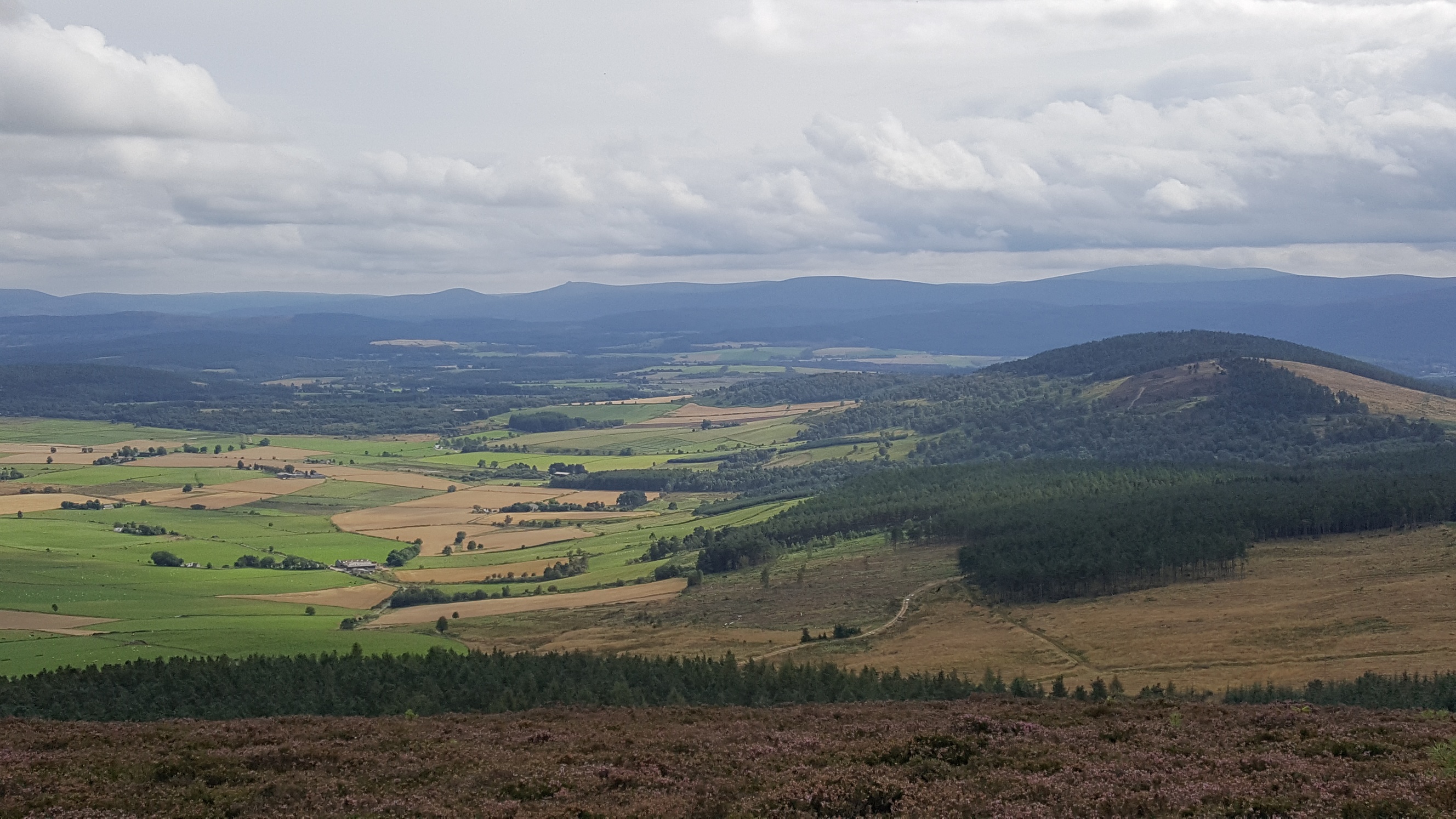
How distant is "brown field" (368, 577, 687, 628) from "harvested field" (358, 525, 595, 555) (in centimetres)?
3524

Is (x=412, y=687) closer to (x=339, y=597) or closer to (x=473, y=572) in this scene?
(x=339, y=597)

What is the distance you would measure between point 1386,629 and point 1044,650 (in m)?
27.9

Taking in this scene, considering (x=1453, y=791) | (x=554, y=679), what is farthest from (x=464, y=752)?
(x=554, y=679)

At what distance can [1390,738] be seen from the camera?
94.7ft

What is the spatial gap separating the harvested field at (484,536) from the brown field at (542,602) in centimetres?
3524

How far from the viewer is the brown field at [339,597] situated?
424 ft

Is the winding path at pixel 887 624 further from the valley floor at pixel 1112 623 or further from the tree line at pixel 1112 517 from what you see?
the tree line at pixel 1112 517

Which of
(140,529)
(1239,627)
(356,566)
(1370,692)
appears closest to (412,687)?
(1370,692)

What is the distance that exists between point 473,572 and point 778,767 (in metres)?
131

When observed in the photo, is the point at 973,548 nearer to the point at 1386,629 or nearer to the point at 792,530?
the point at 792,530

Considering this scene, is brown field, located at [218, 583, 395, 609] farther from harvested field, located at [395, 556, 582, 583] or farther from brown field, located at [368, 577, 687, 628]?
harvested field, located at [395, 556, 582, 583]

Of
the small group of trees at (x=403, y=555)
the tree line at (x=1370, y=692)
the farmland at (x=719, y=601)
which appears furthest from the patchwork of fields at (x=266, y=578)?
the tree line at (x=1370, y=692)

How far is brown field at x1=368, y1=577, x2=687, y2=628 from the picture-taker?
124 meters

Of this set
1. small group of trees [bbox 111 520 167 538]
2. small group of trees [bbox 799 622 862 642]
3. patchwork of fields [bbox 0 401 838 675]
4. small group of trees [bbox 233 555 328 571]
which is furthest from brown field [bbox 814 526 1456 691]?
small group of trees [bbox 111 520 167 538]
